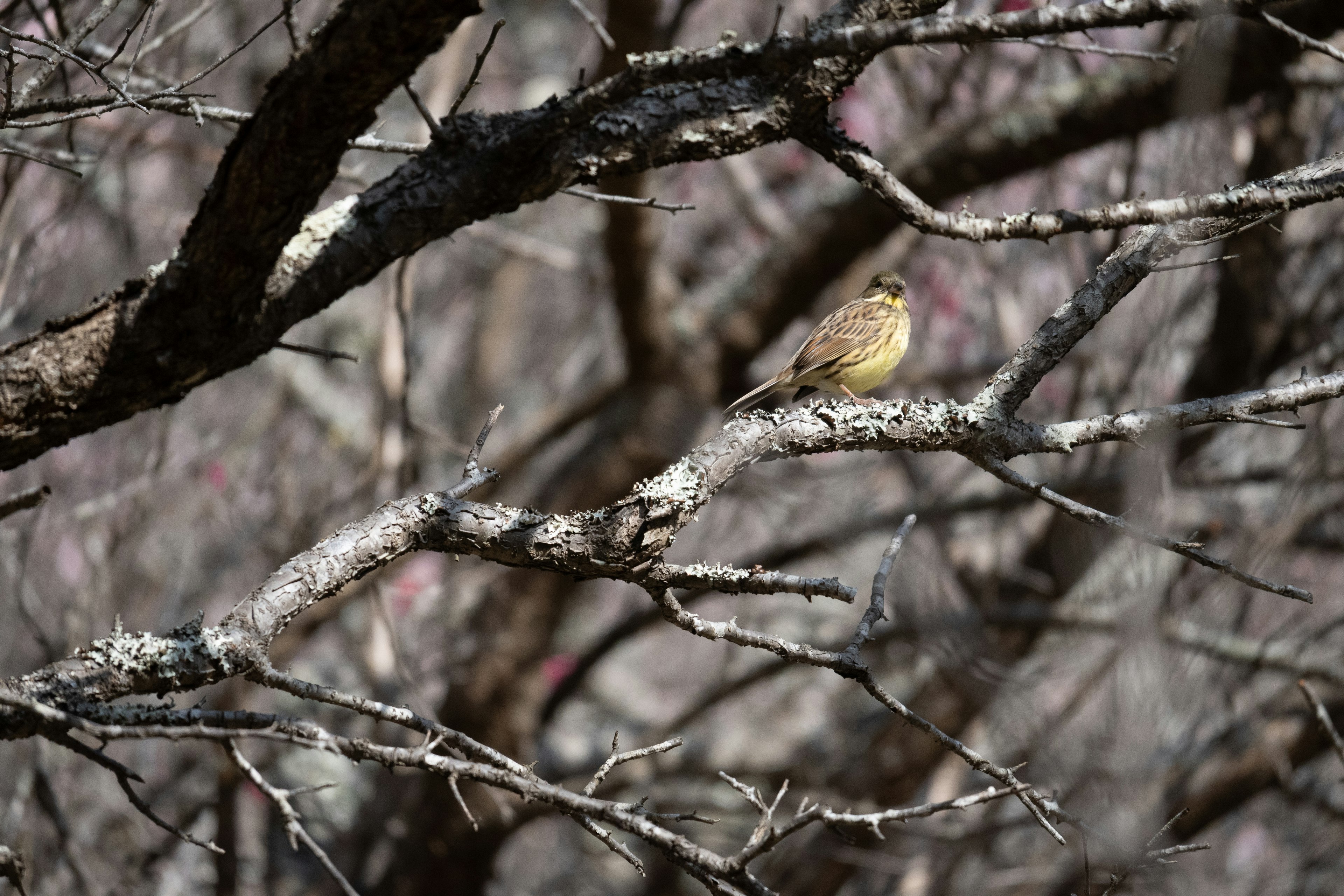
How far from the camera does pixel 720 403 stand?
266 inches

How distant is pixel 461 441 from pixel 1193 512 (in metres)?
6.69

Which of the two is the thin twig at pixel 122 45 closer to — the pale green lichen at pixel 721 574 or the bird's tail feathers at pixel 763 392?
the pale green lichen at pixel 721 574

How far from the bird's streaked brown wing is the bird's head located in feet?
1.14

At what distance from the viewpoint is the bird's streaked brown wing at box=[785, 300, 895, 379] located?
447cm

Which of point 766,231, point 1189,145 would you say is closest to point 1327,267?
point 766,231

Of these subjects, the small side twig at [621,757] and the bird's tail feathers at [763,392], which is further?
the bird's tail feathers at [763,392]

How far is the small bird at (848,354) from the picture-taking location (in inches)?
177

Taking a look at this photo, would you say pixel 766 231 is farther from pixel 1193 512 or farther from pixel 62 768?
pixel 62 768

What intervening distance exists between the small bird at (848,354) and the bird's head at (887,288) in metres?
0.27

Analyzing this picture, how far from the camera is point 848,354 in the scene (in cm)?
450

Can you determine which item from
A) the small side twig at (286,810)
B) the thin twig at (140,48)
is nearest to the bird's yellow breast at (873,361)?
the thin twig at (140,48)

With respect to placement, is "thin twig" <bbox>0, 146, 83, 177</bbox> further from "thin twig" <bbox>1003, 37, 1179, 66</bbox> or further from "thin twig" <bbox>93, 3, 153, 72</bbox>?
"thin twig" <bbox>1003, 37, 1179, 66</bbox>

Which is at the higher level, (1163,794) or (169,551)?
(169,551)

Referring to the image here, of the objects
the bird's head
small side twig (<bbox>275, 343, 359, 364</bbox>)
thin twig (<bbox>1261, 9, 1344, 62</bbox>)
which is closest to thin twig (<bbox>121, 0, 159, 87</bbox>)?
small side twig (<bbox>275, 343, 359, 364</bbox>)
